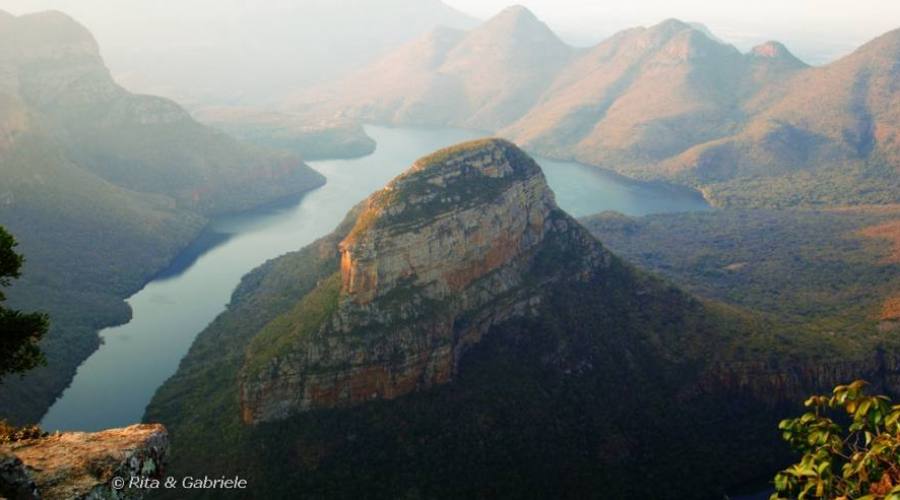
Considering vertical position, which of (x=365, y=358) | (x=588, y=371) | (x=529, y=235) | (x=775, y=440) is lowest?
(x=775, y=440)

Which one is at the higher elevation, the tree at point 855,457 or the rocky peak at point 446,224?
the tree at point 855,457

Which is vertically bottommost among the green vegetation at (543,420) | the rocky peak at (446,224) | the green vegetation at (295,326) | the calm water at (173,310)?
the calm water at (173,310)

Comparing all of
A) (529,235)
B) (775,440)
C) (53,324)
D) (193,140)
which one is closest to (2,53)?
(193,140)

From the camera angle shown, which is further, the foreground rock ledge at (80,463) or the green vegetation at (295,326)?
the green vegetation at (295,326)

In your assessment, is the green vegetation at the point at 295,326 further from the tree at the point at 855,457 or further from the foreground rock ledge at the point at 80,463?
the tree at the point at 855,457

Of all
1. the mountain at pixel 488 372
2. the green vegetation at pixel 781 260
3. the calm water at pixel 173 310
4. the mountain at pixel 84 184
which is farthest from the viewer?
the mountain at pixel 84 184

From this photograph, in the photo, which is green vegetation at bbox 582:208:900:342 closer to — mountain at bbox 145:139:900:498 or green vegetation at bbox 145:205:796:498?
mountain at bbox 145:139:900:498

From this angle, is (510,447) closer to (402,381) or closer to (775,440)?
(402,381)

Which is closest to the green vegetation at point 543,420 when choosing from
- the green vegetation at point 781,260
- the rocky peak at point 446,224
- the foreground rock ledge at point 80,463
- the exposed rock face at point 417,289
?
the exposed rock face at point 417,289

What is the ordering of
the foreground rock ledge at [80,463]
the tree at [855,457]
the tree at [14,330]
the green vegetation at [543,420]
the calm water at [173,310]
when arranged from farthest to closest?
the calm water at [173,310], the green vegetation at [543,420], the tree at [14,330], the foreground rock ledge at [80,463], the tree at [855,457]
